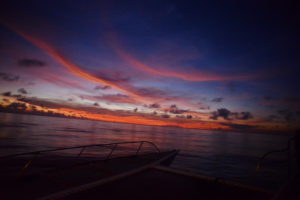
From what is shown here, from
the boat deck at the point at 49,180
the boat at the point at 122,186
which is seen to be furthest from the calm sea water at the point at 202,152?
the boat deck at the point at 49,180

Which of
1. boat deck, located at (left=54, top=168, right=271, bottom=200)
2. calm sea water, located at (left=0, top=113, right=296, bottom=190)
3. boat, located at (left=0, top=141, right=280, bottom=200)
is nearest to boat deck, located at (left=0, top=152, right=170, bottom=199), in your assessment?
boat, located at (left=0, top=141, right=280, bottom=200)

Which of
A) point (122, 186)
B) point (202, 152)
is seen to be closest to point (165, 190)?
point (122, 186)

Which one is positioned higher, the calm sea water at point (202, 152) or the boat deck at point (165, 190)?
the boat deck at point (165, 190)

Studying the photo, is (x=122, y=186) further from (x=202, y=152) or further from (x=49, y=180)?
(x=202, y=152)

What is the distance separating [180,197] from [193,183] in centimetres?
173

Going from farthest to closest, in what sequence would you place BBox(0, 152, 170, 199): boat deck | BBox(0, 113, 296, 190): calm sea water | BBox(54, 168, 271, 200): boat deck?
BBox(0, 113, 296, 190): calm sea water, BBox(0, 152, 170, 199): boat deck, BBox(54, 168, 271, 200): boat deck

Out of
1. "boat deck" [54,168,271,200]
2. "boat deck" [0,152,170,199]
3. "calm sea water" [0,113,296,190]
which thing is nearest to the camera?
"boat deck" [54,168,271,200]

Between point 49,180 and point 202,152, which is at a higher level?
point 49,180

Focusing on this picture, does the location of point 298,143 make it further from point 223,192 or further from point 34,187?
point 34,187

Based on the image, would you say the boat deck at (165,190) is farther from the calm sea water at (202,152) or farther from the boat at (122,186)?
the calm sea water at (202,152)

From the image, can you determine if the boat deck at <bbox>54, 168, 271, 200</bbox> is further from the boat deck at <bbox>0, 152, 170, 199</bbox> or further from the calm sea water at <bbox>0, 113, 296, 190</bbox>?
the calm sea water at <bbox>0, 113, 296, 190</bbox>

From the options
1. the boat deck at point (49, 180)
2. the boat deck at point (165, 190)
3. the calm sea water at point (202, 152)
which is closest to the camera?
the boat deck at point (165, 190)

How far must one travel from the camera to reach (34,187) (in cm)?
645

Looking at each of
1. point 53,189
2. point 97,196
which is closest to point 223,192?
point 97,196
